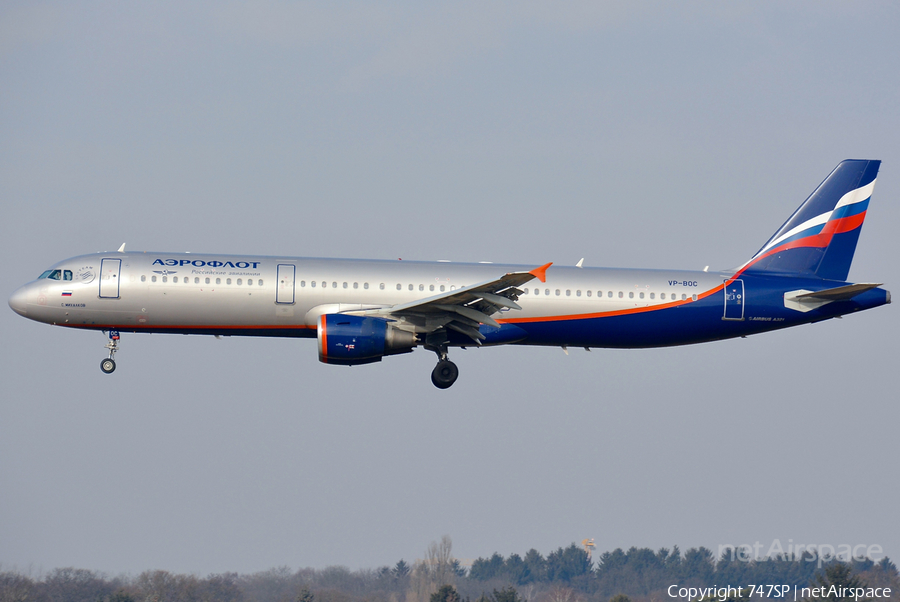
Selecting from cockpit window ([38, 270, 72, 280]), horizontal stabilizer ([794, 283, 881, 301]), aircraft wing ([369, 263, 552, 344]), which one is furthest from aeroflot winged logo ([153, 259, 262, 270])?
horizontal stabilizer ([794, 283, 881, 301])

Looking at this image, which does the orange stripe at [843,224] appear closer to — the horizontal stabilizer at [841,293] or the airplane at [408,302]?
the airplane at [408,302]

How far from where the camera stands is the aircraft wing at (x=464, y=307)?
29672 mm

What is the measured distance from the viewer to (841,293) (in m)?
33.3

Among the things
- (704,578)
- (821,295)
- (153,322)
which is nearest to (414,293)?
(153,322)

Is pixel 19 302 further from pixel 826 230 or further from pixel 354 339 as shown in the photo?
pixel 826 230

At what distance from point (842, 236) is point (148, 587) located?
4411 centimetres

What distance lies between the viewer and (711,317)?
111 feet

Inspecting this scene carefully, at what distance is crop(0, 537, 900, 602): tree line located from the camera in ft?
192

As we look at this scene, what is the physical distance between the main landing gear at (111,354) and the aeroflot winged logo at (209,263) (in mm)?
3139

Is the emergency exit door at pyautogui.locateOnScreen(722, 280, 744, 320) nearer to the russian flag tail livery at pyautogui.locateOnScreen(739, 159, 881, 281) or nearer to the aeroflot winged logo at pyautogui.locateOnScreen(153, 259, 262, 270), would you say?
the russian flag tail livery at pyautogui.locateOnScreen(739, 159, 881, 281)

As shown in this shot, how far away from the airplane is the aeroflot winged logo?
0.03m

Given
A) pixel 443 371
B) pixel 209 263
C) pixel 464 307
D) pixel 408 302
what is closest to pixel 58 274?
pixel 209 263

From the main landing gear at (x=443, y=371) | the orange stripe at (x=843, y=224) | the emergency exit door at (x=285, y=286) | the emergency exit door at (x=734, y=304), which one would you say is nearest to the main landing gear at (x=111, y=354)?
the emergency exit door at (x=285, y=286)

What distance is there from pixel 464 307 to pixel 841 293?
13.3 metres
